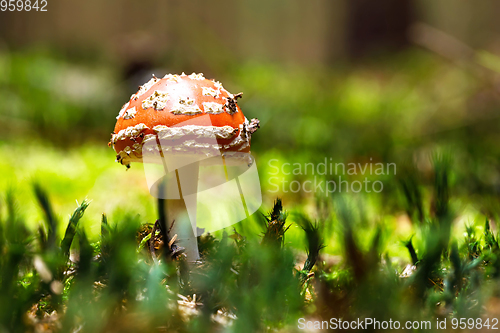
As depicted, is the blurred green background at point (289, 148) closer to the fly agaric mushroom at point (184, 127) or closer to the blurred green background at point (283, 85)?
the blurred green background at point (283, 85)

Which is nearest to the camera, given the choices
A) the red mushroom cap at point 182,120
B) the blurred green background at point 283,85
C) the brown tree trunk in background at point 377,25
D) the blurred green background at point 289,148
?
the blurred green background at point 289,148

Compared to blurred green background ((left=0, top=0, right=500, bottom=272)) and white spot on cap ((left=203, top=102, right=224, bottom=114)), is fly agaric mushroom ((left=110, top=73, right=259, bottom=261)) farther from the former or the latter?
blurred green background ((left=0, top=0, right=500, bottom=272))

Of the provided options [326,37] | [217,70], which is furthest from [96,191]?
[326,37]

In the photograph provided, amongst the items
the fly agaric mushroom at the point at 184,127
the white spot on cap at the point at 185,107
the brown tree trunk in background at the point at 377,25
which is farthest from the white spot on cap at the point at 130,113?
the brown tree trunk in background at the point at 377,25

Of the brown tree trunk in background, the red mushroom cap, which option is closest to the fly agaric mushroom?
the red mushroom cap

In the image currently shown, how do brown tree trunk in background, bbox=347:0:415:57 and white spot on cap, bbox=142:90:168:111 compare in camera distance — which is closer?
white spot on cap, bbox=142:90:168:111

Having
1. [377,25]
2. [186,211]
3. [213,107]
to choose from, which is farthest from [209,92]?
[377,25]
